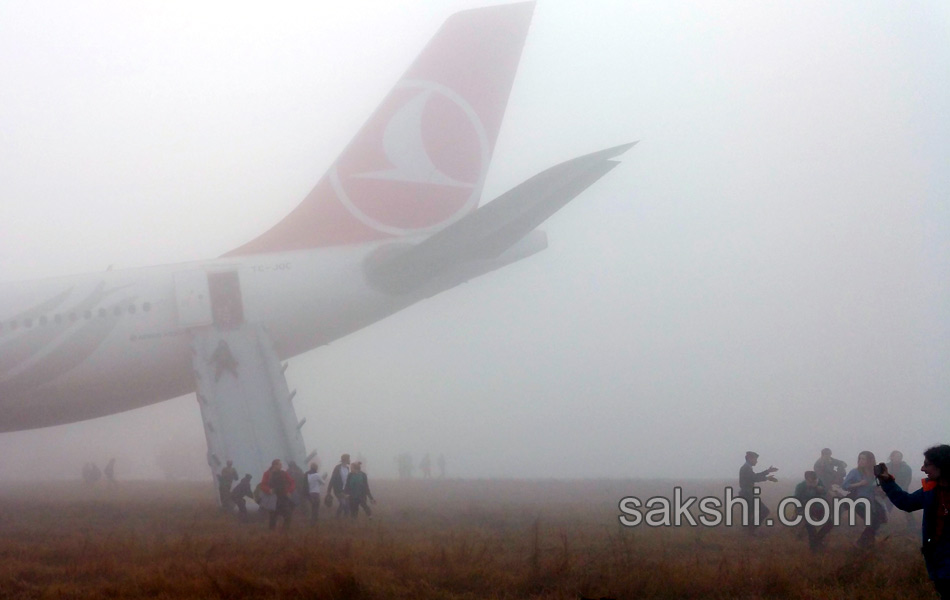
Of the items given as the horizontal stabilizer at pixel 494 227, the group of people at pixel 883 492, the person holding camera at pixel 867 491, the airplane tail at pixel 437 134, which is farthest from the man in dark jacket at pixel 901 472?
the airplane tail at pixel 437 134

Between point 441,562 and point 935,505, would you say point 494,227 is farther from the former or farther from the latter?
point 935,505

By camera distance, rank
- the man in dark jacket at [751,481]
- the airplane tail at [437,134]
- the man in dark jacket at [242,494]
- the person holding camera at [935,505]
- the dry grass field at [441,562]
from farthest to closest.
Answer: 1. the airplane tail at [437,134]
2. the man in dark jacket at [242,494]
3. the man in dark jacket at [751,481]
4. the dry grass field at [441,562]
5. the person holding camera at [935,505]

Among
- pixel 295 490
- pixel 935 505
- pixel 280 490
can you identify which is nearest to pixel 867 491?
pixel 935 505

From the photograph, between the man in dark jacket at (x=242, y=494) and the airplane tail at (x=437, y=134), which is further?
the airplane tail at (x=437, y=134)

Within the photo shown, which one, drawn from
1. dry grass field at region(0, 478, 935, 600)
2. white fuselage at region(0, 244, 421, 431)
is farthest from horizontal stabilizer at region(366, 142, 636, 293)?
dry grass field at region(0, 478, 935, 600)

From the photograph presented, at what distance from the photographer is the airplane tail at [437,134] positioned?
15094 mm

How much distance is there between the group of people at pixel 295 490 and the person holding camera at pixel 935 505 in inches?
290

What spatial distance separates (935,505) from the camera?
472 centimetres

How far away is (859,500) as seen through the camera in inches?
373

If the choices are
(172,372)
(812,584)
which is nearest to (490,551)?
(812,584)

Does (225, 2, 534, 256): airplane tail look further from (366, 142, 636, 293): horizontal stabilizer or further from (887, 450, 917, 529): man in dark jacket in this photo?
(887, 450, 917, 529): man in dark jacket

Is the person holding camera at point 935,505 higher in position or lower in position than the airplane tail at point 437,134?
lower

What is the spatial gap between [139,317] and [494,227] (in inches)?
255

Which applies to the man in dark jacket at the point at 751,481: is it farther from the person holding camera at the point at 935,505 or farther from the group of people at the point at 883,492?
the person holding camera at the point at 935,505
